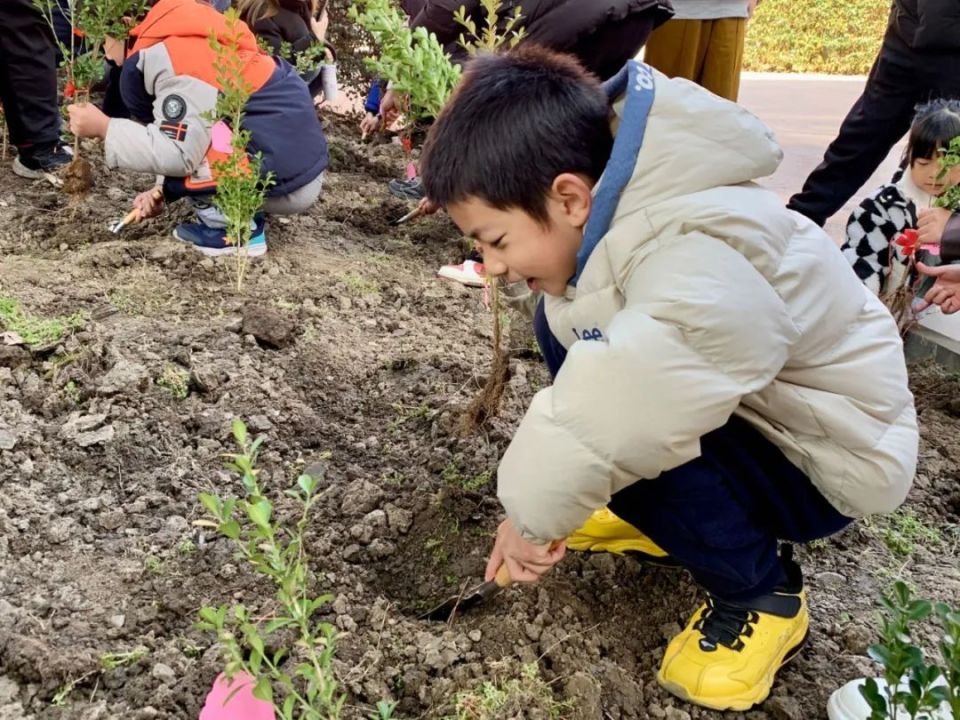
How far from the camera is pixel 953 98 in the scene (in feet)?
10.5

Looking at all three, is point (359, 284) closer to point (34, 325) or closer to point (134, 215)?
point (134, 215)

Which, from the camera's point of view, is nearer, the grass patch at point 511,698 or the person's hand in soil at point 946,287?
the grass patch at point 511,698

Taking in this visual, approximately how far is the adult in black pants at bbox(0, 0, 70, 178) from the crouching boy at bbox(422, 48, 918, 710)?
10.6 ft

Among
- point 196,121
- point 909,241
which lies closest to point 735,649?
point 909,241

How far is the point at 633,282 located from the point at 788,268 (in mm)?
251

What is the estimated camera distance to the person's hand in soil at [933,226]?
2.47 m

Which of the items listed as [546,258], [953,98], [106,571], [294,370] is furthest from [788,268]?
[953,98]

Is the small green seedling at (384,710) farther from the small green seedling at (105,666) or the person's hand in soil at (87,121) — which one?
the person's hand in soil at (87,121)

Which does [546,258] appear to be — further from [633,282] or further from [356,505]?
[356,505]

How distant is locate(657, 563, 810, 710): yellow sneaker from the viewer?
1631 mm

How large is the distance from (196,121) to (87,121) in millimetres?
451

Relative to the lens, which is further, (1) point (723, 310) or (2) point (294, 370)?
(2) point (294, 370)

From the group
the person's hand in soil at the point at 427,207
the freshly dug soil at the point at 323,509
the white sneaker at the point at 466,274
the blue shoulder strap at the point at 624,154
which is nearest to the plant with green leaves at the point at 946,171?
the freshly dug soil at the point at 323,509

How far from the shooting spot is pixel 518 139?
1.44 m
